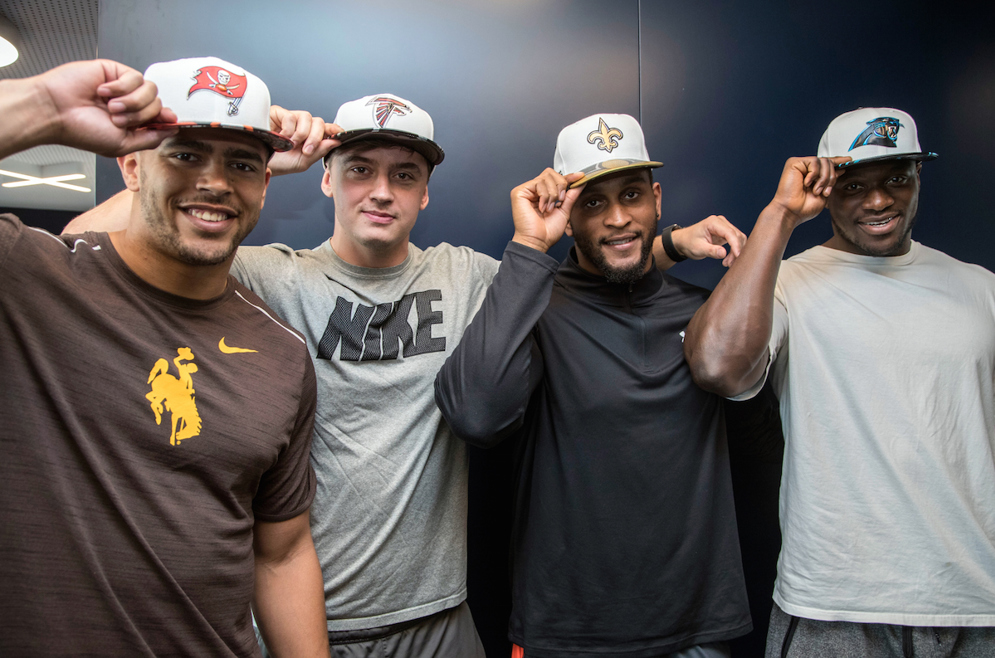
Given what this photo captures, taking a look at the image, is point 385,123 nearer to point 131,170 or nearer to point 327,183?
point 327,183

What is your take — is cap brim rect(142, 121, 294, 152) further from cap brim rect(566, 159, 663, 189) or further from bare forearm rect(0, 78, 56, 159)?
cap brim rect(566, 159, 663, 189)

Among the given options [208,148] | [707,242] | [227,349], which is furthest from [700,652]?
[208,148]

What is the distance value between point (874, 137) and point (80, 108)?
6.04 ft

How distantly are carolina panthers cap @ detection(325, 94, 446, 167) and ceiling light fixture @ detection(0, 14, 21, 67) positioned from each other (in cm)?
186

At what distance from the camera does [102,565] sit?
970 millimetres

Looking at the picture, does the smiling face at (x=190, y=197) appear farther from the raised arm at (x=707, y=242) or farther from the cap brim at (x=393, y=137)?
the raised arm at (x=707, y=242)

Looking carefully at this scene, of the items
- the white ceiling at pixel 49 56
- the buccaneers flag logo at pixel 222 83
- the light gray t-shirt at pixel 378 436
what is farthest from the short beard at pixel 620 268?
the white ceiling at pixel 49 56

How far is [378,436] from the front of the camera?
1365 millimetres

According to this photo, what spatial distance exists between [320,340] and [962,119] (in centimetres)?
252

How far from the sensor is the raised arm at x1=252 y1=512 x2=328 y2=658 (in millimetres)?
1249

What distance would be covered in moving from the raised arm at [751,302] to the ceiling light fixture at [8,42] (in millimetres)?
2818

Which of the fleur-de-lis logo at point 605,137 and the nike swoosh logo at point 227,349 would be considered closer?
the nike swoosh logo at point 227,349

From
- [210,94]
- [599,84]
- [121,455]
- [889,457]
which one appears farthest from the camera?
[599,84]

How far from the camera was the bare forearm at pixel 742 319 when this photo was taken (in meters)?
1.39
